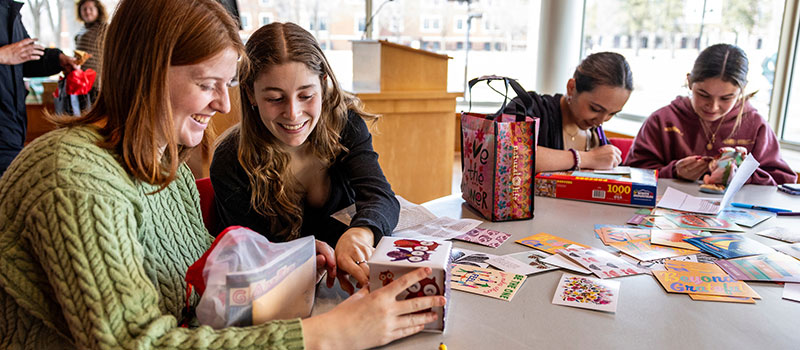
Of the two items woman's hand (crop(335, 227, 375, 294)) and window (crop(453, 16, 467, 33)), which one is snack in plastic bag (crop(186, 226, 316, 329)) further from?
window (crop(453, 16, 467, 33))

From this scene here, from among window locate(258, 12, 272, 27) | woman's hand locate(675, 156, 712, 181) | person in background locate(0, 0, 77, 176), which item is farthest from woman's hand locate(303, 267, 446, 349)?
window locate(258, 12, 272, 27)

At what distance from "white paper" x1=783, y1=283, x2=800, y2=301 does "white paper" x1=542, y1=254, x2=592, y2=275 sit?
380mm

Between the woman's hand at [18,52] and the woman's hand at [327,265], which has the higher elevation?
the woman's hand at [18,52]

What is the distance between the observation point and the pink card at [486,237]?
1.39 metres

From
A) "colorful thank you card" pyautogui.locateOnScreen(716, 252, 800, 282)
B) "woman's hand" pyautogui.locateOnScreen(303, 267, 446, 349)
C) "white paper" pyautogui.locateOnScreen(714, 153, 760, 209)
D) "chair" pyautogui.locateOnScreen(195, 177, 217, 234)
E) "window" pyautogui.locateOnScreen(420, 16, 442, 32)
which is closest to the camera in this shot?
"woman's hand" pyautogui.locateOnScreen(303, 267, 446, 349)

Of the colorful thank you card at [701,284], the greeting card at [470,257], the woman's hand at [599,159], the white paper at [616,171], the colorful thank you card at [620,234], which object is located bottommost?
the greeting card at [470,257]

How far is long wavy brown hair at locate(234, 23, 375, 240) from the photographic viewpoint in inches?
55.6

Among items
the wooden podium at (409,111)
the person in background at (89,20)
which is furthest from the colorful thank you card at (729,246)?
the person in background at (89,20)

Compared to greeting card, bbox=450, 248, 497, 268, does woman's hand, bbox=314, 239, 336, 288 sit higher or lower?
higher

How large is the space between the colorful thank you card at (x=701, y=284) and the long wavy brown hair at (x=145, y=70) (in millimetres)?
1000

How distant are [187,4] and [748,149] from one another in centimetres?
230

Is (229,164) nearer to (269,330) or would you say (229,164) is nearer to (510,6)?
(269,330)

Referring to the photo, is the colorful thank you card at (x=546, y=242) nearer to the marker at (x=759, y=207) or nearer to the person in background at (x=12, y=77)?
the marker at (x=759, y=207)

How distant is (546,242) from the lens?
1394mm
